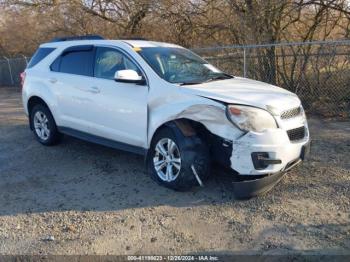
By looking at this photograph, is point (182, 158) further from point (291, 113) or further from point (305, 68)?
point (305, 68)

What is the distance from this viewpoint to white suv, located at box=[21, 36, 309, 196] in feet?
14.4

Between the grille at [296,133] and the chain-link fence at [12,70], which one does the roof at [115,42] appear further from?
the chain-link fence at [12,70]

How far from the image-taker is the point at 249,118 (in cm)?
433

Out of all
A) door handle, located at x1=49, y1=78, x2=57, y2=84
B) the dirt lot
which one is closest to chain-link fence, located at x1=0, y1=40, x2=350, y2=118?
the dirt lot

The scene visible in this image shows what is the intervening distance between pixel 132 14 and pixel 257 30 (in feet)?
24.6

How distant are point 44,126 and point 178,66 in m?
2.85

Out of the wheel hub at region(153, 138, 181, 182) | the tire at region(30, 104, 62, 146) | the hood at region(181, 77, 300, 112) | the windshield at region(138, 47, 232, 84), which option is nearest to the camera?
the hood at region(181, 77, 300, 112)

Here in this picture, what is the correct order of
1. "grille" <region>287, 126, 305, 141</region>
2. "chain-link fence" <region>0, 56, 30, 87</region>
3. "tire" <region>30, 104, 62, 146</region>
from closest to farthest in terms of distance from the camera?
"grille" <region>287, 126, 305, 141</region>
"tire" <region>30, 104, 62, 146</region>
"chain-link fence" <region>0, 56, 30, 87</region>

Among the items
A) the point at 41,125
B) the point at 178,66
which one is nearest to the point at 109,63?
the point at 178,66

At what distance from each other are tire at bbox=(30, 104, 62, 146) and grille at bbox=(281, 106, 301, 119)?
12.7ft

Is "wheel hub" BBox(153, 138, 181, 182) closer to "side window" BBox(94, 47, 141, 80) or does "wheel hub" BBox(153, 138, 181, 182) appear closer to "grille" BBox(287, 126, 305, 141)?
"side window" BBox(94, 47, 141, 80)

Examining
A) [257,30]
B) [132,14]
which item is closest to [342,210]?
[257,30]

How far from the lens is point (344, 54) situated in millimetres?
8461

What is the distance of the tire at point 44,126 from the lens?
6.75 metres
